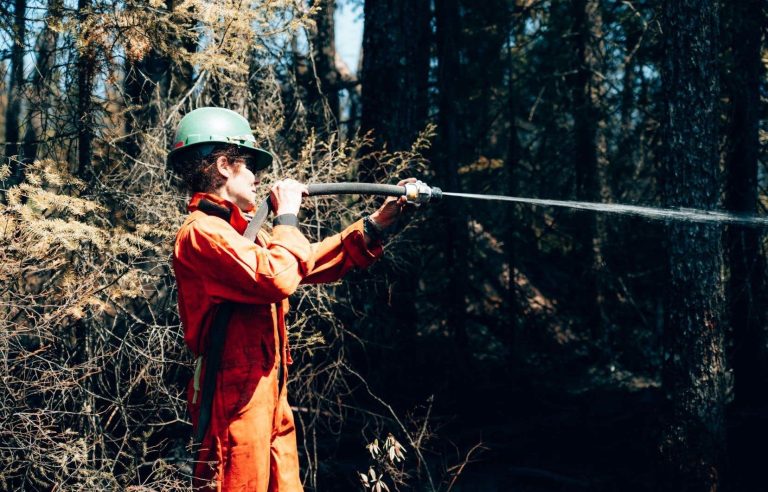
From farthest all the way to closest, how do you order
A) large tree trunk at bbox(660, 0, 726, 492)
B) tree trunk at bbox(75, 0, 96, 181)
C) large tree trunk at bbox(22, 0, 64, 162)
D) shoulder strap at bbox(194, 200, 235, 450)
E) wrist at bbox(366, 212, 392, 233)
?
large tree trunk at bbox(660, 0, 726, 492) < large tree trunk at bbox(22, 0, 64, 162) < tree trunk at bbox(75, 0, 96, 181) < wrist at bbox(366, 212, 392, 233) < shoulder strap at bbox(194, 200, 235, 450)

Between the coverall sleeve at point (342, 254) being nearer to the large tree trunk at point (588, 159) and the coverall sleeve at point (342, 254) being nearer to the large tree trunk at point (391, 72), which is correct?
the large tree trunk at point (391, 72)

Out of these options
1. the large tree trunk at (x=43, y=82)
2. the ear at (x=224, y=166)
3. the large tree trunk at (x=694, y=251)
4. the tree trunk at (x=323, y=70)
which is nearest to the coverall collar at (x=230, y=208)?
the ear at (x=224, y=166)

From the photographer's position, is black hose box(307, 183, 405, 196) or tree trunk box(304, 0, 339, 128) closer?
black hose box(307, 183, 405, 196)

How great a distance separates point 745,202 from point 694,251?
2757 mm

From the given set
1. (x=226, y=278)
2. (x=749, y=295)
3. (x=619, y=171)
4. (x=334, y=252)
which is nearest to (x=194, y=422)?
(x=226, y=278)

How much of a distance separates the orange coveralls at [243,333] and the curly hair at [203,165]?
0.10m

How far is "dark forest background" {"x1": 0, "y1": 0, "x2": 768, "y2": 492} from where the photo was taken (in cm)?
539

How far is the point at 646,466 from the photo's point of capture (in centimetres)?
716

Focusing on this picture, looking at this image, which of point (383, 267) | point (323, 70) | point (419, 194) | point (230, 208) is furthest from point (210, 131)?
point (323, 70)

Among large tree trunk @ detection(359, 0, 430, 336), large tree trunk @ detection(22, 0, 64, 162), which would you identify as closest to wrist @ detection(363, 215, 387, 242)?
large tree trunk @ detection(22, 0, 64, 162)

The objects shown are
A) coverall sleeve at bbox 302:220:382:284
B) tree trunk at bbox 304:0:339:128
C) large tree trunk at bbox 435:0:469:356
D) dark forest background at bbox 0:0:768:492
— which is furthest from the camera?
large tree trunk at bbox 435:0:469:356

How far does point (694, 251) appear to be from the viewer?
6.17 meters

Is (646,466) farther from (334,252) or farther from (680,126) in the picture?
(334,252)

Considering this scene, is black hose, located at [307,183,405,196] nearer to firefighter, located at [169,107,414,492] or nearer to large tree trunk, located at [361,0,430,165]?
firefighter, located at [169,107,414,492]
